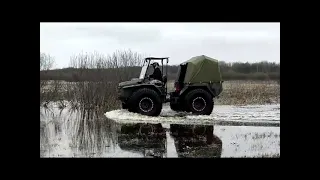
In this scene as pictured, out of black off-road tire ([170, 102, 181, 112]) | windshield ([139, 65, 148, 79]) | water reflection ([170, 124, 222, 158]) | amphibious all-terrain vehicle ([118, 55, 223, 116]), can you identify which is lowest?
water reflection ([170, 124, 222, 158])

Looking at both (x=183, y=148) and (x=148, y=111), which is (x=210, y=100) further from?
(x=183, y=148)

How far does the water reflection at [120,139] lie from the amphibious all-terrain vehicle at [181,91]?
125cm

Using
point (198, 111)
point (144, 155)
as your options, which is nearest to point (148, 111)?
point (198, 111)

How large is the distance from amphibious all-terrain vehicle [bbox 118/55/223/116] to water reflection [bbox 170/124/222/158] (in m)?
1.91

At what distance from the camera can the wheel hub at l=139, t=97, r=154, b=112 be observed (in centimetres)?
1180

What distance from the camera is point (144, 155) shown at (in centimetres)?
693

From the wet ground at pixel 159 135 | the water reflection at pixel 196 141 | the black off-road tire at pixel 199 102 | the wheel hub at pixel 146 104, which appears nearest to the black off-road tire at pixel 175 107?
the wet ground at pixel 159 135

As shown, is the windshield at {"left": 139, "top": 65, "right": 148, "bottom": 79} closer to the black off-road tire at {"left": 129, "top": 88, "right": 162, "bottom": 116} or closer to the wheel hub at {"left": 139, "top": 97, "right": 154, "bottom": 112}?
the black off-road tire at {"left": 129, "top": 88, "right": 162, "bottom": 116}

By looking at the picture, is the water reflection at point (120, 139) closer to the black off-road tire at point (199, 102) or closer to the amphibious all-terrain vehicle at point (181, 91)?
the amphibious all-terrain vehicle at point (181, 91)

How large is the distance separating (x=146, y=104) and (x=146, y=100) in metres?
0.13

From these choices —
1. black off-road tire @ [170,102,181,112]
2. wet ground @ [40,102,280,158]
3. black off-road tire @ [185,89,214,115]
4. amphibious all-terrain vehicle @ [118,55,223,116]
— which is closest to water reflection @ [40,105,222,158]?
wet ground @ [40,102,280,158]

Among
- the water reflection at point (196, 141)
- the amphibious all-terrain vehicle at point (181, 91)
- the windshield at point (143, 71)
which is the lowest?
Answer: the water reflection at point (196, 141)

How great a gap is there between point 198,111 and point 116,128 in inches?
137

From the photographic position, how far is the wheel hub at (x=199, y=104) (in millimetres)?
12195
